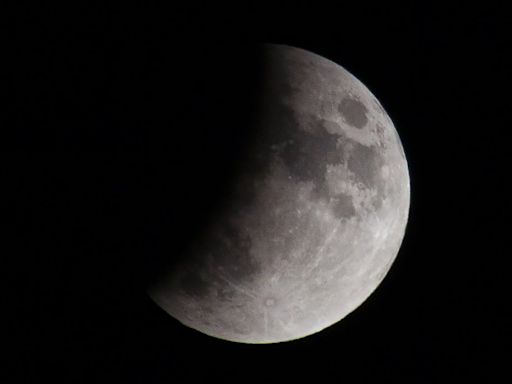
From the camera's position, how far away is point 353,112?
4125 millimetres

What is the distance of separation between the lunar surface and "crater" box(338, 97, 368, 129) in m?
0.01

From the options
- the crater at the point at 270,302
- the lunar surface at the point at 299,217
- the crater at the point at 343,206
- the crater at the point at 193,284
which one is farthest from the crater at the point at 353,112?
the crater at the point at 193,284

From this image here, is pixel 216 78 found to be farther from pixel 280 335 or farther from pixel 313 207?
pixel 280 335

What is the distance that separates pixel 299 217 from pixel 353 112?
104 cm

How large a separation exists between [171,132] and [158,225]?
2.35ft

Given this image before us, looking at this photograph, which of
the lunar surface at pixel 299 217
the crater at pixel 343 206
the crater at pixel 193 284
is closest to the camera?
the lunar surface at pixel 299 217

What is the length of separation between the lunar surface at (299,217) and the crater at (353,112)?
0.04 ft

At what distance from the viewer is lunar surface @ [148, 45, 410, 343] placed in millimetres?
3742

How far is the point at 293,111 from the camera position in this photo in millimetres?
3883

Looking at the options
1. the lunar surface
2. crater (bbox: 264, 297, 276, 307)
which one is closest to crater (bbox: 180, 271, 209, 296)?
the lunar surface

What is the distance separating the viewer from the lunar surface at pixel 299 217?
3.74 m

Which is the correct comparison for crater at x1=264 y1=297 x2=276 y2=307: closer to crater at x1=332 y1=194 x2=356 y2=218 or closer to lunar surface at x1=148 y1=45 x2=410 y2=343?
lunar surface at x1=148 y1=45 x2=410 y2=343

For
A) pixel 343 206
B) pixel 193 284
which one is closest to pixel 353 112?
pixel 343 206

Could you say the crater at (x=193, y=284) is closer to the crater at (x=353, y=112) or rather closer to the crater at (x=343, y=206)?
the crater at (x=343, y=206)
